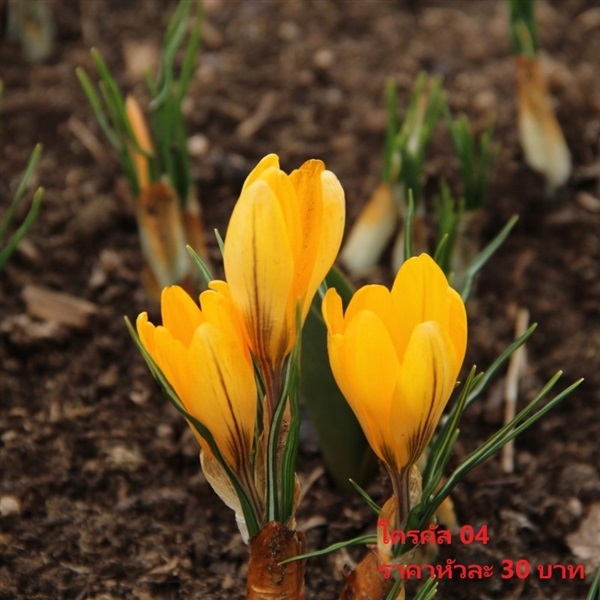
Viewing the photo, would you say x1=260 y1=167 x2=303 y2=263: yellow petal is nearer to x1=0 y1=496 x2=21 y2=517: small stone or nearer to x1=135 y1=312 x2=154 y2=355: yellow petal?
x1=135 y1=312 x2=154 y2=355: yellow petal

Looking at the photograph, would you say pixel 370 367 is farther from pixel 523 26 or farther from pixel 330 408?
pixel 523 26

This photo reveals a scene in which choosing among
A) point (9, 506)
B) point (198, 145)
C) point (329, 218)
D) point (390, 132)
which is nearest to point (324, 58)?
point (198, 145)

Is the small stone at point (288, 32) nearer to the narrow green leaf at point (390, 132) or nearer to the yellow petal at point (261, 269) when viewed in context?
the narrow green leaf at point (390, 132)

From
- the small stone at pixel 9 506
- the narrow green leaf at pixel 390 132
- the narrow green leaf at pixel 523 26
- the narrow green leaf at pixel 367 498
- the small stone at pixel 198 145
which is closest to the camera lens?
the narrow green leaf at pixel 367 498

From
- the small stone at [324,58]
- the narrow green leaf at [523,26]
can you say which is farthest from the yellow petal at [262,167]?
the small stone at [324,58]

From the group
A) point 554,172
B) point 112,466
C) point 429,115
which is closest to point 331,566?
point 112,466

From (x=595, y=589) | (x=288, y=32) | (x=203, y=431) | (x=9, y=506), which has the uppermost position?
(x=288, y=32)

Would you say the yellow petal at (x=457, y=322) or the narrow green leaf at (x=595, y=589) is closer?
the yellow petal at (x=457, y=322)
